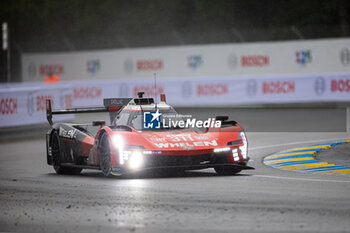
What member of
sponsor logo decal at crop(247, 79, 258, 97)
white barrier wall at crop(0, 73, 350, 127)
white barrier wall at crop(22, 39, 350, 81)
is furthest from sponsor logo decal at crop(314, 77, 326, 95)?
white barrier wall at crop(22, 39, 350, 81)

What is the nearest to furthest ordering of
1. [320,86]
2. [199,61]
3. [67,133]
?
[67,133] → [320,86] → [199,61]

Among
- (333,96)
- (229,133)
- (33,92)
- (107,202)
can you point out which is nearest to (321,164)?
(229,133)

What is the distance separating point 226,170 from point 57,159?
2.91 m

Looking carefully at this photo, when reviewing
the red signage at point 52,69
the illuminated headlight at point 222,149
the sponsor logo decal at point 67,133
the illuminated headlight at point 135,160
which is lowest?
the illuminated headlight at point 135,160

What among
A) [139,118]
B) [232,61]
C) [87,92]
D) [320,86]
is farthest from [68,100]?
[232,61]

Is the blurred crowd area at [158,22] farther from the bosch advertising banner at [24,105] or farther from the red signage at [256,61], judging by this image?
the bosch advertising banner at [24,105]

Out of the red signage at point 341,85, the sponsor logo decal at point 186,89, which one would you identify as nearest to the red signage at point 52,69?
the sponsor logo decal at point 186,89

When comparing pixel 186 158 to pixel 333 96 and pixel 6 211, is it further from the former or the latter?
pixel 333 96

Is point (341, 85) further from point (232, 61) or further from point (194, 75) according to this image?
point (194, 75)

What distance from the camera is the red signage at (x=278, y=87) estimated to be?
30750mm

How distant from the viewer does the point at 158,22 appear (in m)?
49.9

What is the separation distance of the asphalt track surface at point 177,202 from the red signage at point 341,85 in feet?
58.5

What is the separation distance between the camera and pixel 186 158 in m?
11.0

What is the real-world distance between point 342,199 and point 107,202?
2.73 metres
